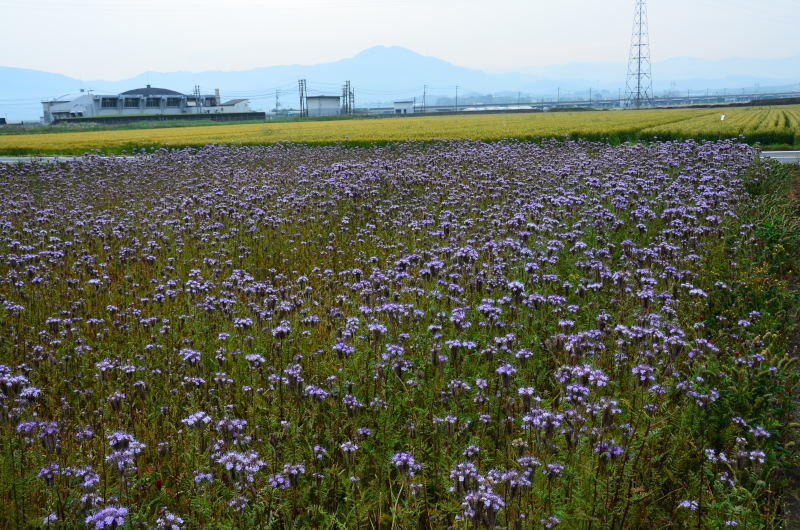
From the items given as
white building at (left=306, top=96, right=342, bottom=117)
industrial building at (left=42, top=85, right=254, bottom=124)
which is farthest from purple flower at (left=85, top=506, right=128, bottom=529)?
white building at (left=306, top=96, right=342, bottom=117)

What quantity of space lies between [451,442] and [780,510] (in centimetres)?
225

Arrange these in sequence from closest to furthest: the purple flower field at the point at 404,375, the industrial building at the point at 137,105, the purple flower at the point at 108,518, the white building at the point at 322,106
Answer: the purple flower at the point at 108,518 < the purple flower field at the point at 404,375 < the industrial building at the point at 137,105 < the white building at the point at 322,106

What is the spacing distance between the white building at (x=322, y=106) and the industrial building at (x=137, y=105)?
12977 mm

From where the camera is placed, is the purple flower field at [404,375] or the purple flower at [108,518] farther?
the purple flower field at [404,375]

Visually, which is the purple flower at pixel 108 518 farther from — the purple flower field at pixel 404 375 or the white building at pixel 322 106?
the white building at pixel 322 106

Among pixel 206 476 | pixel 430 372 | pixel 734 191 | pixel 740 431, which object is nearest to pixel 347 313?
pixel 430 372

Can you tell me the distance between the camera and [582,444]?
3.80 meters

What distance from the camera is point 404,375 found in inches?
205

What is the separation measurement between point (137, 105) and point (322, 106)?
1393 inches

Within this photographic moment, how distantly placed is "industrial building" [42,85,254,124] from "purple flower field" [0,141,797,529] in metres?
97.4

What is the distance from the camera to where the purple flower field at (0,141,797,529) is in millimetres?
3510

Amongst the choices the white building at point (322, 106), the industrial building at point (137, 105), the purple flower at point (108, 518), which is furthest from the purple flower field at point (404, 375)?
the white building at point (322, 106)

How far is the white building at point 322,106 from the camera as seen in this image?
109 meters

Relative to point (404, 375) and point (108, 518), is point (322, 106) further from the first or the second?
point (108, 518)
